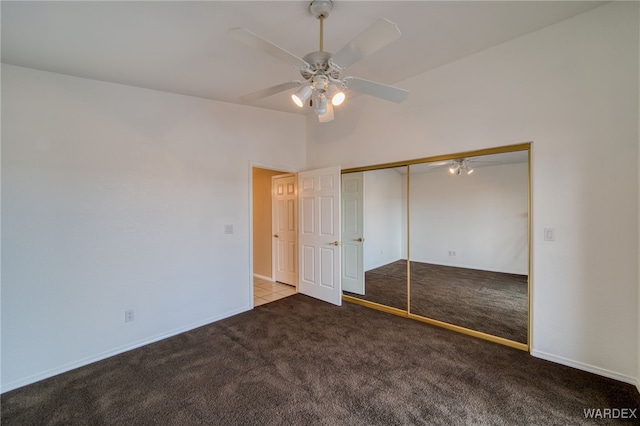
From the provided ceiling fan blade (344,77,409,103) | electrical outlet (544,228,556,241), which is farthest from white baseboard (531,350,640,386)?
ceiling fan blade (344,77,409,103)

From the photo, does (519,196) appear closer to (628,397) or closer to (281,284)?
(628,397)

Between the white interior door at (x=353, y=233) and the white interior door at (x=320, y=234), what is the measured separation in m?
0.33

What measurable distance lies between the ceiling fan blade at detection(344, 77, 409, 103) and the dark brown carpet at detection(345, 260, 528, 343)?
90.5 inches

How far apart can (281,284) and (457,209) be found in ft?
11.1

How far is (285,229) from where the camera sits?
4941 mm

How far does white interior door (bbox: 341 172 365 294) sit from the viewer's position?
3.95 meters

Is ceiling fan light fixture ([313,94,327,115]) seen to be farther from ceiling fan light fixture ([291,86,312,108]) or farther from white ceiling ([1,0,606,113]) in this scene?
white ceiling ([1,0,606,113])

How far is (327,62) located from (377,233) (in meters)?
2.68

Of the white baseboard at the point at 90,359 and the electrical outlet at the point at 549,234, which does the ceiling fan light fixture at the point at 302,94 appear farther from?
the white baseboard at the point at 90,359

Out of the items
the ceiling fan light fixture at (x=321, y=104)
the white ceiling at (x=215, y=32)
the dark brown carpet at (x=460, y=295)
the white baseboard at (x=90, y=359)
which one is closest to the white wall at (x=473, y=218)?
the dark brown carpet at (x=460, y=295)

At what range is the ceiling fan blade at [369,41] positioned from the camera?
1316 millimetres

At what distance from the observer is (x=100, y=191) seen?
2566mm

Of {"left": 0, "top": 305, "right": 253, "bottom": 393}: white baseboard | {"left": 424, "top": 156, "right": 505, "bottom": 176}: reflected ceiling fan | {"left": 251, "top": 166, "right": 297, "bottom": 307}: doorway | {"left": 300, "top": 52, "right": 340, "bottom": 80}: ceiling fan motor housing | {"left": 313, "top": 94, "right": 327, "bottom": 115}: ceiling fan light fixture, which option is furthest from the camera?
{"left": 251, "top": 166, "right": 297, "bottom": 307}: doorway

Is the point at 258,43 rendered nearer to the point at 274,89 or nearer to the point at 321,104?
the point at 274,89
